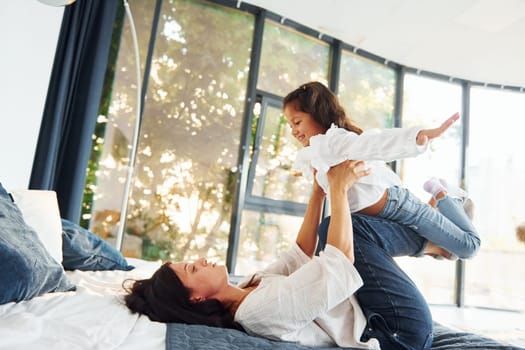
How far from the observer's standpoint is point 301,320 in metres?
1.01

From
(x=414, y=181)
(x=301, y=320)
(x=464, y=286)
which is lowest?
(x=464, y=286)

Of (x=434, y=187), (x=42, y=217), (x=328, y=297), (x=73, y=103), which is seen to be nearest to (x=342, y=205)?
(x=328, y=297)

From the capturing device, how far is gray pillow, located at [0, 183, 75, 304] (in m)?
0.92

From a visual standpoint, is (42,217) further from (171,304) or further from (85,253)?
(171,304)

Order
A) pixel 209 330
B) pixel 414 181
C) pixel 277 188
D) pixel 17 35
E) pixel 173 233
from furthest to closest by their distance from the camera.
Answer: pixel 414 181 < pixel 277 188 < pixel 173 233 < pixel 17 35 < pixel 209 330

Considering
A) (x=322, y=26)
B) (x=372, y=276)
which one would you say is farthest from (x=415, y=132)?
(x=322, y=26)

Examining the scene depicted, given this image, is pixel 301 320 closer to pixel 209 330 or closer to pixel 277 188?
pixel 209 330

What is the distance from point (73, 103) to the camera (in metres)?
2.86

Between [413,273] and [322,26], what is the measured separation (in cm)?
323

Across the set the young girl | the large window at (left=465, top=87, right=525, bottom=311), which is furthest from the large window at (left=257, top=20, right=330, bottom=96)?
the young girl

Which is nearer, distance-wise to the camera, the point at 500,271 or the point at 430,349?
the point at 430,349

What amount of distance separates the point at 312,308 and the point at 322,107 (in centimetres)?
88

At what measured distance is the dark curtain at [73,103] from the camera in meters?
2.53

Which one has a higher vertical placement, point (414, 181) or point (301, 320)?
point (414, 181)
